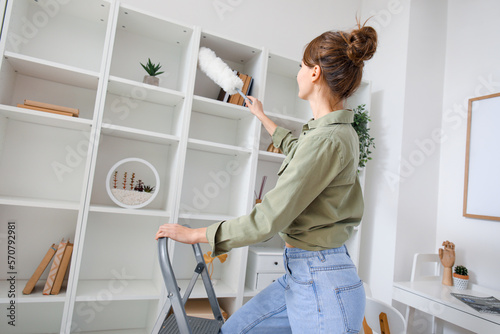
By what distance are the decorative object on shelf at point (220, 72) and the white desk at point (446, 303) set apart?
1723mm

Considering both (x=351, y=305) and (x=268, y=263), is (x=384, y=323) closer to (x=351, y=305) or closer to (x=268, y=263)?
(x=351, y=305)

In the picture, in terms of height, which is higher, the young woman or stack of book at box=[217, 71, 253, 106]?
stack of book at box=[217, 71, 253, 106]

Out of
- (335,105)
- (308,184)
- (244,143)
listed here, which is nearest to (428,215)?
(244,143)

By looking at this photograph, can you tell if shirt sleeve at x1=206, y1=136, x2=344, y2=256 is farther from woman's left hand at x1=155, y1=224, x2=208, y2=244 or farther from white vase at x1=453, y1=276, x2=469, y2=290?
white vase at x1=453, y1=276, x2=469, y2=290

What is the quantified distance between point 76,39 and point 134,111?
58 cm

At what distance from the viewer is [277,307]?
43.3 inches

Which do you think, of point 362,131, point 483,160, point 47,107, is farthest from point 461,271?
point 47,107

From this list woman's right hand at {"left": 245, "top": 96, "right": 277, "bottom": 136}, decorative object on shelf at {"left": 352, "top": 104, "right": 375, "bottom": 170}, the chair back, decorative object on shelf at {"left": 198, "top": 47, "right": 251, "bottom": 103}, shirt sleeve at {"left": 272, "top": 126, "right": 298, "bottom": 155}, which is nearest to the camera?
the chair back

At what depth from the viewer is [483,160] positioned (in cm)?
236

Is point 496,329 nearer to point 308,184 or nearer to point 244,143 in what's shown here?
point 308,184

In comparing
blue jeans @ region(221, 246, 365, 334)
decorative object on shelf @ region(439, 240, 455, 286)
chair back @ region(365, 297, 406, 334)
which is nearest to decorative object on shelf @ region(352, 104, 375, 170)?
decorative object on shelf @ region(439, 240, 455, 286)

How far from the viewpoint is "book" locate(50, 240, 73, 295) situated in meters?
1.71

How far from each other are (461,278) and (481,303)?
362 millimetres

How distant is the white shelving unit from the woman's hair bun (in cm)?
117
